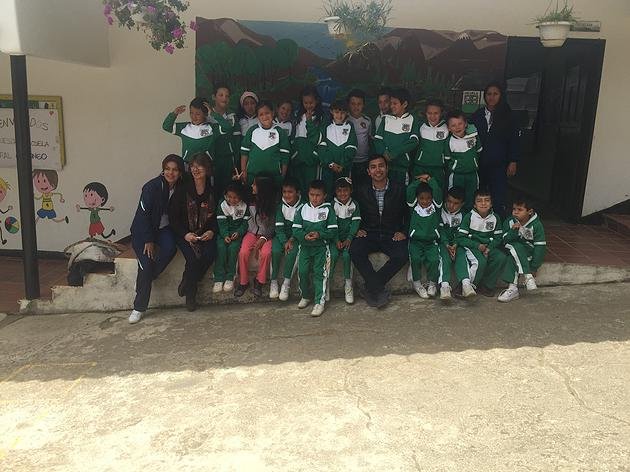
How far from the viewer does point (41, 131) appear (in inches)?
255

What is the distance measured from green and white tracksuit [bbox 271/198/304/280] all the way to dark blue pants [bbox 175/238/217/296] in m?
0.54

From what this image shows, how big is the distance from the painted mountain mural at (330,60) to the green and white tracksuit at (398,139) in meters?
1.10

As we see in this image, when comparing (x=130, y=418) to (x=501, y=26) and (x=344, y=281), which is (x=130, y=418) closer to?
(x=344, y=281)

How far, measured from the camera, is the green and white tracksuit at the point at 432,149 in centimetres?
513

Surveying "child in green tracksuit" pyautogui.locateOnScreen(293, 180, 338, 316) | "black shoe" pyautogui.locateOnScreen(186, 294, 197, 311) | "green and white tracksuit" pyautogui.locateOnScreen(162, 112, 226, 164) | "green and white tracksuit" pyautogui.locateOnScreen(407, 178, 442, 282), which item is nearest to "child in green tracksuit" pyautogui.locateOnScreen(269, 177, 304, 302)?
"child in green tracksuit" pyautogui.locateOnScreen(293, 180, 338, 316)

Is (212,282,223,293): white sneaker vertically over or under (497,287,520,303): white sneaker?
under

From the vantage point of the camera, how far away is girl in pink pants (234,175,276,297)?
16.2 ft

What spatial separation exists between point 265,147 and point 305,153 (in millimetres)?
410

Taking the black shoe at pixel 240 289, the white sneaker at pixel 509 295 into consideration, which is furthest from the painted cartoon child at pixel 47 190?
the white sneaker at pixel 509 295

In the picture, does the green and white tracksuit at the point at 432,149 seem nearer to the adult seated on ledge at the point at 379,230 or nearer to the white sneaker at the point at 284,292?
the adult seated on ledge at the point at 379,230

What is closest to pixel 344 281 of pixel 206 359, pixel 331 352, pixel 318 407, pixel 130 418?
pixel 331 352

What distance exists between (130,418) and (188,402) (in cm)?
34

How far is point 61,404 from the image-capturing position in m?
3.40

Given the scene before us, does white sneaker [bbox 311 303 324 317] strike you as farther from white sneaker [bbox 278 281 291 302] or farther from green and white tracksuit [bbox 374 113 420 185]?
green and white tracksuit [bbox 374 113 420 185]
